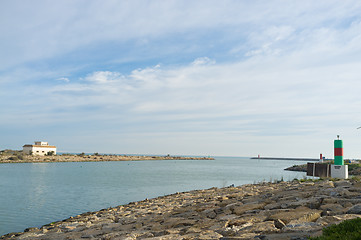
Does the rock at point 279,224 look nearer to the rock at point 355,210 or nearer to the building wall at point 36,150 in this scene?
the rock at point 355,210

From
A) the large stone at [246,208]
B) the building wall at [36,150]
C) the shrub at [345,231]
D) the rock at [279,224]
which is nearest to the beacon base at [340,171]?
the large stone at [246,208]

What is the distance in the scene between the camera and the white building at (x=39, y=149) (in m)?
104

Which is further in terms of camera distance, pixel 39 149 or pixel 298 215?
pixel 39 149

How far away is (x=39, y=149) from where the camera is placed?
108 meters

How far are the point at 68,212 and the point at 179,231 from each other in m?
14.1

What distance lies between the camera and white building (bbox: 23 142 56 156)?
343ft

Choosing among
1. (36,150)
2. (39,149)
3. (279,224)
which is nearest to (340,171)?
(279,224)

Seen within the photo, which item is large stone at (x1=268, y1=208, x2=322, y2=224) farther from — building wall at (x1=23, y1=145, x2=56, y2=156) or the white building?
building wall at (x1=23, y1=145, x2=56, y2=156)

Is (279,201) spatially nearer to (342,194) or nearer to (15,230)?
(342,194)

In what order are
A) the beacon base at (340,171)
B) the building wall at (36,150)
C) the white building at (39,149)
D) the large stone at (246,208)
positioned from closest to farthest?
the large stone at (246,208)
the beacon base at (340,171)
the building wall at (36,150)
the white building at (39,149)

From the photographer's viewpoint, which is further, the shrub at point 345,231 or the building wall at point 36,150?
the building wall at point 36,150

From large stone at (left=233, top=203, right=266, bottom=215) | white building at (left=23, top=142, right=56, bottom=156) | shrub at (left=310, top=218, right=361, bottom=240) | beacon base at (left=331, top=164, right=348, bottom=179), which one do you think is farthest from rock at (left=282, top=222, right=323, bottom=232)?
white building at (left=23, top=142, right=56, bottom=156)

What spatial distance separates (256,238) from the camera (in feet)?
19.2

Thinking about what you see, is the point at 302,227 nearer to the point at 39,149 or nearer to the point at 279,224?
the point at 279,224
